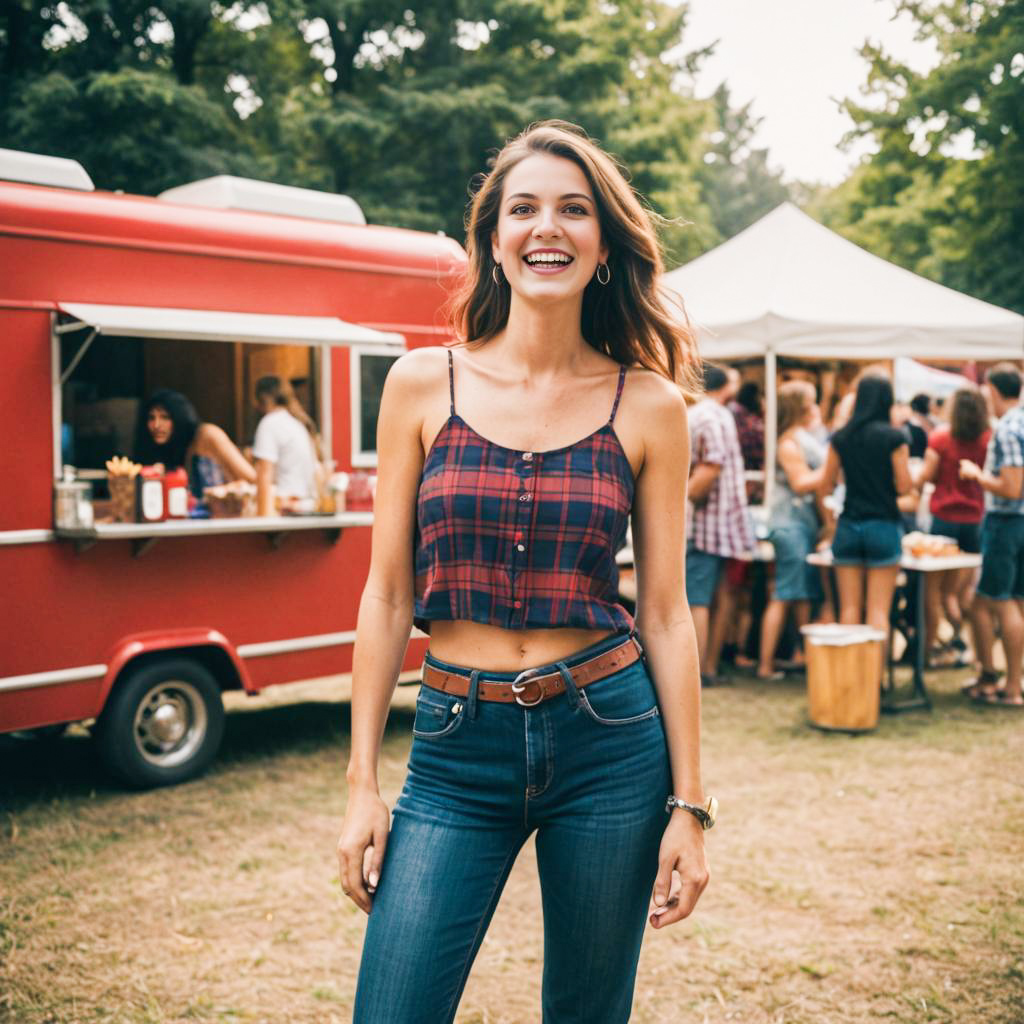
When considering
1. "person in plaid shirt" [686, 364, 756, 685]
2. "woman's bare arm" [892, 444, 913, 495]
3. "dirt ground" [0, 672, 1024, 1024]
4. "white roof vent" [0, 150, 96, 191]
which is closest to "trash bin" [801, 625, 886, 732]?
"dirt ground" [0, 672, 1024, 1024]

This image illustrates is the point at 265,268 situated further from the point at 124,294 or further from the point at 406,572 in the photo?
the point at 406,572

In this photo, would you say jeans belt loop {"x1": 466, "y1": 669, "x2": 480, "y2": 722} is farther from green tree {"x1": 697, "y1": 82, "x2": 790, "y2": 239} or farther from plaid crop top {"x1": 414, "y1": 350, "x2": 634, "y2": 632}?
green tree {"x1": 697, "y1": 82, "x2": 790, "y2": 239}

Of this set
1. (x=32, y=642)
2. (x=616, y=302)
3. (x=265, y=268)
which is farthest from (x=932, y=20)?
(x=616, y=302)

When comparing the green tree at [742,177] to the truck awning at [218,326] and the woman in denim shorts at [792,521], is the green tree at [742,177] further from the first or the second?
the truck awning at [218,326]

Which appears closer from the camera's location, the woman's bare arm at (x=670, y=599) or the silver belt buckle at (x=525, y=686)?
the silver belt buckle at (x=525, y=686)

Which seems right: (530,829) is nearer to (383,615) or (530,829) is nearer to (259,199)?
(383,615)

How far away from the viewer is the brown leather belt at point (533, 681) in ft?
6.67

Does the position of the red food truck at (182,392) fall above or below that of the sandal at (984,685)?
above

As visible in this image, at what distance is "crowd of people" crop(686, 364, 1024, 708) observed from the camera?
7.58 metres

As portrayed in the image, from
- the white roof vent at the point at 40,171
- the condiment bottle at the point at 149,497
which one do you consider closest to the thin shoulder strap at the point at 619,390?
the condiment bottle at the point at 149,497

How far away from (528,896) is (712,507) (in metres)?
4.08

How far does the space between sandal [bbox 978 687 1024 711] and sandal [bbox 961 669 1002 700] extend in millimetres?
24

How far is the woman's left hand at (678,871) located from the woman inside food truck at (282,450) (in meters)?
4.88

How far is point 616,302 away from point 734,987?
2.53 metres
